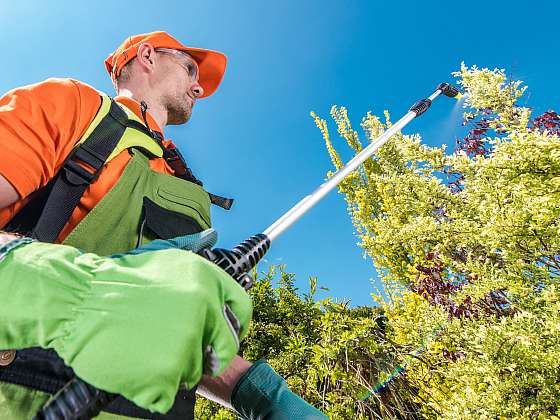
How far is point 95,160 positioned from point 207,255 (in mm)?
682

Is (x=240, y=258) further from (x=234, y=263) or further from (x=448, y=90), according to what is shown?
(x=448, y=90)

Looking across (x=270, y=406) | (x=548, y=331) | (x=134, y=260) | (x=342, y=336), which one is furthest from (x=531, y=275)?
(x=134, y=260)

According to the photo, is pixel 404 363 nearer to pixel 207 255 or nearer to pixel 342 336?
pixel 342 336

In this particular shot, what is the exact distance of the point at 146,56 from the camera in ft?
7.68

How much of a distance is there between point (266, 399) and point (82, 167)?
1263 mm

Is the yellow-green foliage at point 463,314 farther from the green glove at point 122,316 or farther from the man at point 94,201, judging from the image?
the green glove at point 122,316

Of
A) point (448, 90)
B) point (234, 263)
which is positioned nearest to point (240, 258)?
point (234, 263)

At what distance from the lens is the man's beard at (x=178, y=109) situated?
237 centimetres

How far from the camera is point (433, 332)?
467cm

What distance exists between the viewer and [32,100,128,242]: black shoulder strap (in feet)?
3.90

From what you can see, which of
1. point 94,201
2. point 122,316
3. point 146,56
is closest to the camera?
point 122,316

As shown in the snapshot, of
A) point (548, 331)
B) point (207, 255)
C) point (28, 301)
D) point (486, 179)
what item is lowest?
point (28, 301)

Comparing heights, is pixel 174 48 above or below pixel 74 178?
above

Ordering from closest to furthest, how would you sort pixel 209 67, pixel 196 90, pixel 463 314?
pixel 196 90
pixel 209 67
pixel 463 314
